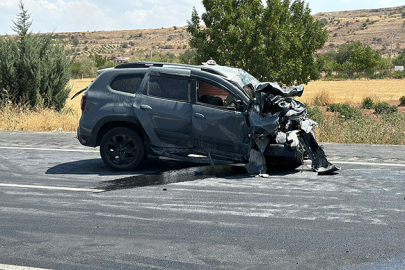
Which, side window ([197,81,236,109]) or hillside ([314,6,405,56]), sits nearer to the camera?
side window ([197,81,236,109])

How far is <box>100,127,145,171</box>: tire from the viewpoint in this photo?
955cm

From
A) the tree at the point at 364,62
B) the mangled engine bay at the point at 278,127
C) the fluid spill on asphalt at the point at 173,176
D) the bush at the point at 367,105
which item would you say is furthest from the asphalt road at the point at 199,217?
the tree at the point at 364,62

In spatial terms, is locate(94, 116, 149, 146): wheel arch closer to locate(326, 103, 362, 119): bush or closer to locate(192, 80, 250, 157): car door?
locate(192, 80, 250, 157): car door

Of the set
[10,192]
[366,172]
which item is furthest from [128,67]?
[366,172]

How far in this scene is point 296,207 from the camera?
23.2 ft

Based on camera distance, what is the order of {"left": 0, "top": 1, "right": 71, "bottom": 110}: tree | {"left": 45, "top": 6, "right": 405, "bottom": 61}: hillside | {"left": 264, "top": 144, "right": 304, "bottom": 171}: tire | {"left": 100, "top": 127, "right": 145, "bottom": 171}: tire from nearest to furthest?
{"left": 264, "top": 144, "right": 304, "bottom": 171}: tire → {"left": 100, "top": 127, "right": 145, "bottom": 171}: tire → {"left": 0, "top": 1, "right": 71, "bottom": 110}: tree → {"left": 45, "top": 6, "right": 405, "bottom": 61}: hillside

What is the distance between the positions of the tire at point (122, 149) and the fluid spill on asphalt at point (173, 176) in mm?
483

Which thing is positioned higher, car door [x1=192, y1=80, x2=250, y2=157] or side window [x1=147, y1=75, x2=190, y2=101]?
side window [x1=147, y1=75, x2=190, y2=101]

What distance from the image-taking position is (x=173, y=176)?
9.22m

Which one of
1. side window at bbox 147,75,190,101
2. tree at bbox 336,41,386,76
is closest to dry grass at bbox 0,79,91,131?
side window at bbox 147,75,190,101

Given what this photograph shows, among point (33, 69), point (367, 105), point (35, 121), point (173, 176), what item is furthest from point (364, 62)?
point (173, 176)

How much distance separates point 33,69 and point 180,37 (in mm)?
134345

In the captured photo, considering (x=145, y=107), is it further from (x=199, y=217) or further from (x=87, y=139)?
(x=199, y=217)

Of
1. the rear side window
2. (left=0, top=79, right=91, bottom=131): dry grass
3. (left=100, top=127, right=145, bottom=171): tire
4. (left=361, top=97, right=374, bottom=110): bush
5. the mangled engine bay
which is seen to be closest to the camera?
the mangled engine bay
